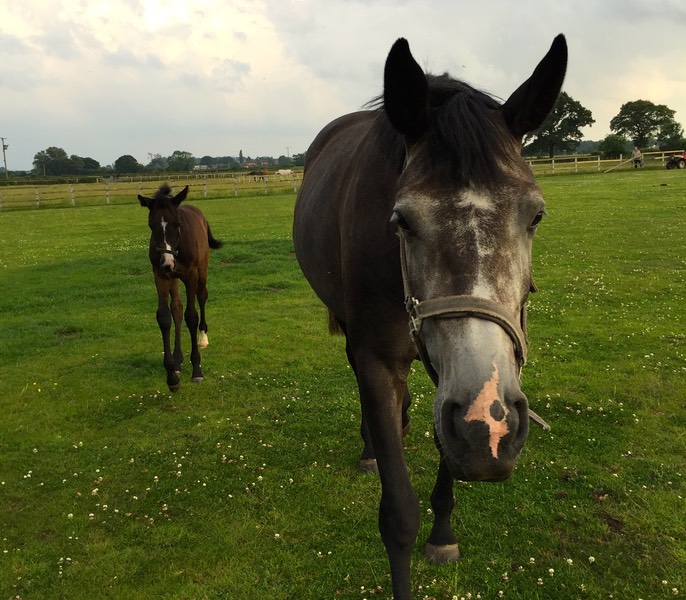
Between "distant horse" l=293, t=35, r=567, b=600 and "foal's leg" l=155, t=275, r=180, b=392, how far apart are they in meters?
4.06

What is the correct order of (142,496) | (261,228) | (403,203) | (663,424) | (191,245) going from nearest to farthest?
(403,203)
(142,496)
(663,424)
(191,245)
(261,228)

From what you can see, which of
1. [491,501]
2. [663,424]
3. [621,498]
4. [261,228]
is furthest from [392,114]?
[261,228]

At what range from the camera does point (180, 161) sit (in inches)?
4326

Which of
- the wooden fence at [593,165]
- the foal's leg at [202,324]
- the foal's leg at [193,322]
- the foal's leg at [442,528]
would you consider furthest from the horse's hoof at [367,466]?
the wooden fence at [593,165]

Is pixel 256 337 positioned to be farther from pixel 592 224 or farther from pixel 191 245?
pixel 592 224

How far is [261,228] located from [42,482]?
16.5m

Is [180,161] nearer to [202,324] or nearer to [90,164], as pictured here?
[90,164]

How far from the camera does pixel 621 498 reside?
13.1ft

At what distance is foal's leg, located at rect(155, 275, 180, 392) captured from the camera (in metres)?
6.43

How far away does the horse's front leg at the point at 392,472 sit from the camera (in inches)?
112

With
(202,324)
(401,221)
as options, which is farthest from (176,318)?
(401,221)

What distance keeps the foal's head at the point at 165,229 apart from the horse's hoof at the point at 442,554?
178 inches

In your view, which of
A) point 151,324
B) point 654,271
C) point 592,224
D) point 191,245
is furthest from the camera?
point 592,224

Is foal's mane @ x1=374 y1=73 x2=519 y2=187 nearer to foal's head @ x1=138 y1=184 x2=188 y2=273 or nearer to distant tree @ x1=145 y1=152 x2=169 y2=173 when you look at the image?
foal's head @ x1=138 y1=184 x2=188 y2=273
